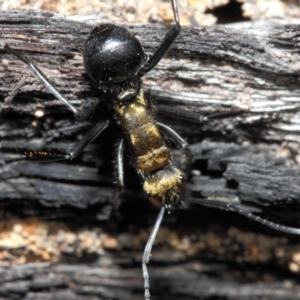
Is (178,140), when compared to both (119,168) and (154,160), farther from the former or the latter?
(119,168)

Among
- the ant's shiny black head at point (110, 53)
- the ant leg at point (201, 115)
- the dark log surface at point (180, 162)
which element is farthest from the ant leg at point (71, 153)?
the ant leg at point (201, 115)

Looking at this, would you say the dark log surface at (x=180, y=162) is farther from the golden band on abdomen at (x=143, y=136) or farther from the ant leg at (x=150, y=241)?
the ant leg at (x=150, y=241)

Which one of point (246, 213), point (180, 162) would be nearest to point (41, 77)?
point (180, 162)

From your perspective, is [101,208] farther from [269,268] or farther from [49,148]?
[269,268]

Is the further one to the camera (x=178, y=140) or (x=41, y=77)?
(x=178, y=140)

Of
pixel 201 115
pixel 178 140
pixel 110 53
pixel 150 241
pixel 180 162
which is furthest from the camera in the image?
pixel 180 162

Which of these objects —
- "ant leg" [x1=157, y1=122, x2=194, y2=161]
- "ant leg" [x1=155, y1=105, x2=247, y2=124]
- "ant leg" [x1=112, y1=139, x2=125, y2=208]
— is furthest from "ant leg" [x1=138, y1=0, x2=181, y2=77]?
"ant leg" [x1=112, y1=139, x2=125, y2=208]

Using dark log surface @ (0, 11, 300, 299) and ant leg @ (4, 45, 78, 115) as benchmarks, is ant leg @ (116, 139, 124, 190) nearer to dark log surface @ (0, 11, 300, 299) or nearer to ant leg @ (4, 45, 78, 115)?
dark log surface @ (0, 11, 300, 299)
